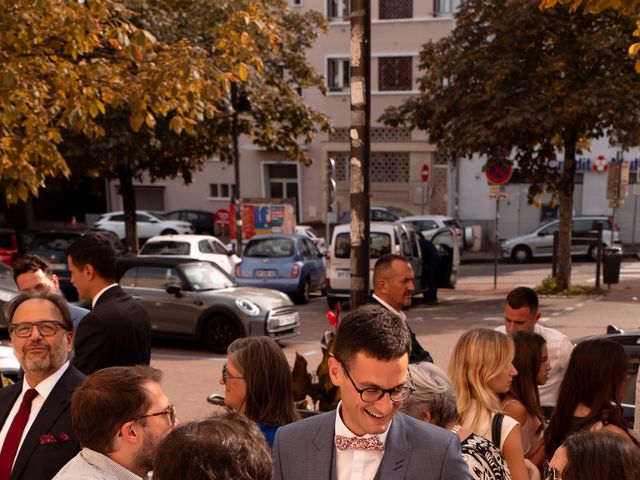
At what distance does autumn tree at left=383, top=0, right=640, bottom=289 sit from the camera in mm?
16672

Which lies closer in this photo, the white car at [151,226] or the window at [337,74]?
the white car at [151,226]

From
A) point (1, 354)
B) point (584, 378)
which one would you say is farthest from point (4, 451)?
point (1, 354)

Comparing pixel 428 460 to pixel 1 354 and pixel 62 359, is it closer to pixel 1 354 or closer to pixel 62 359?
pixel 62 359

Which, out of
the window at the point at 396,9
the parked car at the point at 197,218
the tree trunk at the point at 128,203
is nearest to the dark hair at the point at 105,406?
the tree trunk at the point at 128,203

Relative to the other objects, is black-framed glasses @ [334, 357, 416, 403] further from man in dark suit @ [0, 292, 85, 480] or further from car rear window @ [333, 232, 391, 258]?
car rear window @ [333, 232, 391, 258]

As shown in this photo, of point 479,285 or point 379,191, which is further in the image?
point 379,191

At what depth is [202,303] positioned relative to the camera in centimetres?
1339

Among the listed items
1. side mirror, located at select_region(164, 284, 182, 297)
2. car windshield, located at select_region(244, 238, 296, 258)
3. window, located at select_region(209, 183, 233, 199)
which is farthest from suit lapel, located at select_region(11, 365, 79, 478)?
window, located at select_region(209, 183, 233, 199)

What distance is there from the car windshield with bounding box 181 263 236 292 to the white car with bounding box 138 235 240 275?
204 inches

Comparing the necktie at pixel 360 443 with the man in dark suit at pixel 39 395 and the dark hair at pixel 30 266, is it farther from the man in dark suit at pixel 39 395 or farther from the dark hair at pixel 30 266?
the dark hair at pixel 30 266

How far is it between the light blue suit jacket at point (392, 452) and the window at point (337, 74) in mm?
36882

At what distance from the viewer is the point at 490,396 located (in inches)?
164

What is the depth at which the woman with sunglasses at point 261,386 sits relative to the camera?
4.20m

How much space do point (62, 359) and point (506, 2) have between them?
52.6 ft
